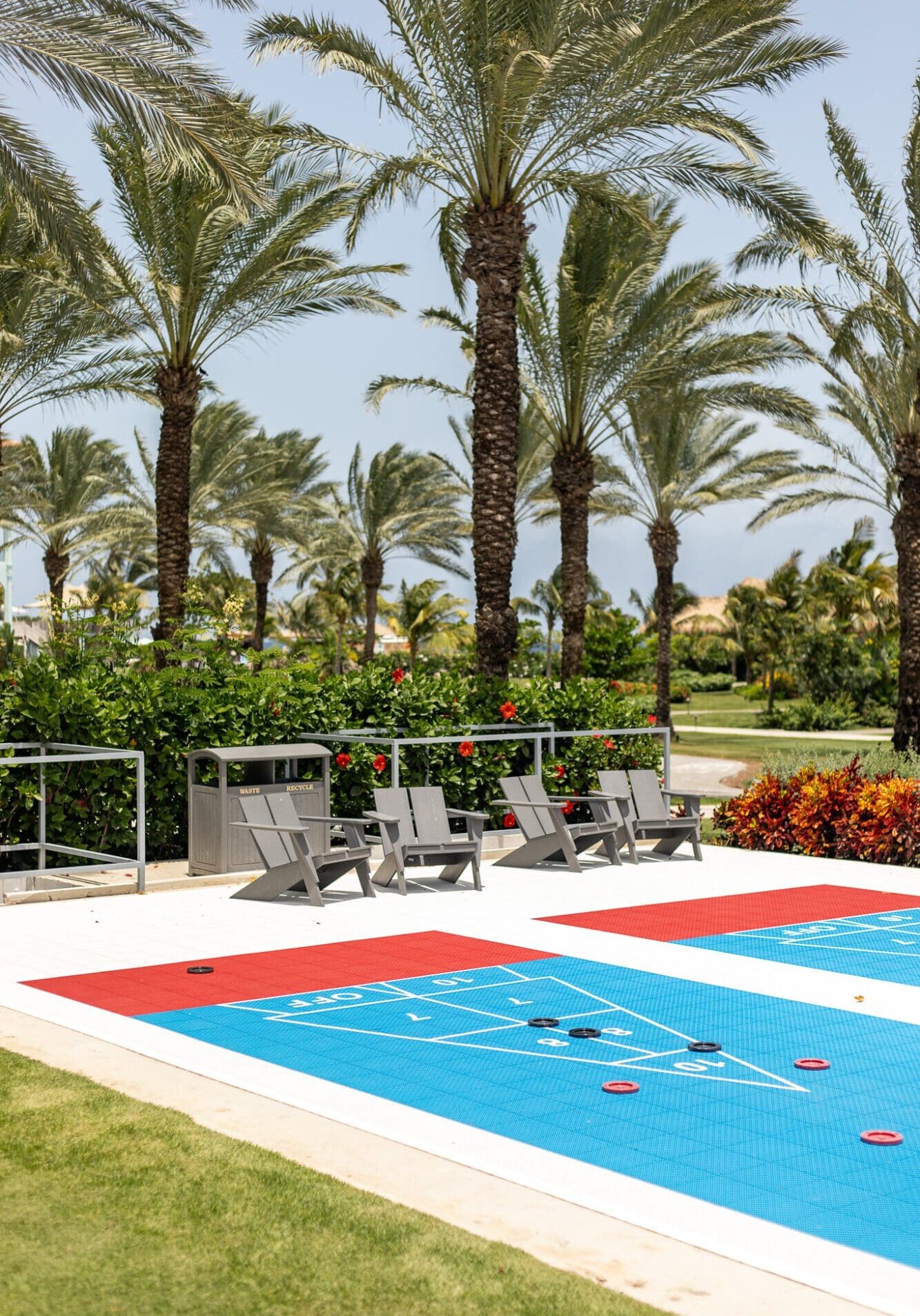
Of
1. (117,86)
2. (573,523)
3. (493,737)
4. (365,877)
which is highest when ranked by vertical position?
(117,86)

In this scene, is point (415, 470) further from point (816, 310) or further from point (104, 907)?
point (104, 907)

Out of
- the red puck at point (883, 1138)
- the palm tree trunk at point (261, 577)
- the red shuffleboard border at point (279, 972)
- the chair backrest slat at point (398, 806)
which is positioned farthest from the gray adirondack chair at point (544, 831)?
the palm tree trunk at point (261, 577)

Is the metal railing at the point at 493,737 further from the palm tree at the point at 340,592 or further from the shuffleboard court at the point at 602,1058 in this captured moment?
the palm tree at the point at 340,592

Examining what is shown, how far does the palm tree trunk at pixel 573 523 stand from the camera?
2664cm

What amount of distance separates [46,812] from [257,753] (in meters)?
1.91

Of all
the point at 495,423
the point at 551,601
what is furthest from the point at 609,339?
the point at 551,601

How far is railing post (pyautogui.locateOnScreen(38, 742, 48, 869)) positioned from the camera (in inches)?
504

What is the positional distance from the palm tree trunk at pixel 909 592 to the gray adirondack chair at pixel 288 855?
1364 cm

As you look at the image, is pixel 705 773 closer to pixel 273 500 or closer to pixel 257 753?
pixel 273 500

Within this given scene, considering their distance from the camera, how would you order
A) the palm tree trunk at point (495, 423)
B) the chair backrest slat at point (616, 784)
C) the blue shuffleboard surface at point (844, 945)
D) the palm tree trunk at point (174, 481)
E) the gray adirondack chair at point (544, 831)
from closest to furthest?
the blue shuffleboard surface at point (844, 945)
the gray adirondack chair at point (544, 831)
the chair backrest slat at point (616, 784)
the palm tree trunk at point (495, 423)
the palm tree trunk at point (174, 481)

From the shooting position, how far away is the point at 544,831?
15.0 metres

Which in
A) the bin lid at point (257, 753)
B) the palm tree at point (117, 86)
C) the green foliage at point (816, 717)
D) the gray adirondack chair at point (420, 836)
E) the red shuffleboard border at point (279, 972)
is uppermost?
the palm tree at point (117, 86)

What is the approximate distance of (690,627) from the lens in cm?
9062

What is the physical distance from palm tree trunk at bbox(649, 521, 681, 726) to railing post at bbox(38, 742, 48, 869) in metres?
26.5
